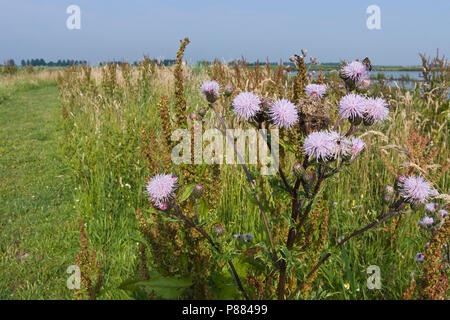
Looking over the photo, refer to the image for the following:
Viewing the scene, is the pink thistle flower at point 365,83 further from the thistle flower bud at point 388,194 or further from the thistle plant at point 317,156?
the thistle flower bud at point 388,194

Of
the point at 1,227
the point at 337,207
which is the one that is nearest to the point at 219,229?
the point at 337,207

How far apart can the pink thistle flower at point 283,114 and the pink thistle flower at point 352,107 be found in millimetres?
198

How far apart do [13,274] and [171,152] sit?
223 centimetres

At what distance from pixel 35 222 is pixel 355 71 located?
3980 mm

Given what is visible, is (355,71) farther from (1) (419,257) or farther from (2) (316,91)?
(1) (419,257)

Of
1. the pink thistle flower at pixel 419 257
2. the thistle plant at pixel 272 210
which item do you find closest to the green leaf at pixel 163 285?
the thistle plant at pixel 272 210

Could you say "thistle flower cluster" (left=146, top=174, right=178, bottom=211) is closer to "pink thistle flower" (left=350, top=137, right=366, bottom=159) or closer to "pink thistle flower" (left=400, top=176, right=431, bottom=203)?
"pink thistle flower" (left=350, top=137, right=366, bottom=159)

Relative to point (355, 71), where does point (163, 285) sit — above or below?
below

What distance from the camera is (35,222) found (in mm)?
4117

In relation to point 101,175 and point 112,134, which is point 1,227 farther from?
point 112,134

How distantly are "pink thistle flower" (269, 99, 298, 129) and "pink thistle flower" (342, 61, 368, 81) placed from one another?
0.40m

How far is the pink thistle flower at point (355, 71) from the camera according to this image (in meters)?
1.65

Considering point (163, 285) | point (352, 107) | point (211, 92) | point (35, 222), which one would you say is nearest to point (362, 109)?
point (352, 107)

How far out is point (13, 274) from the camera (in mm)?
3184
